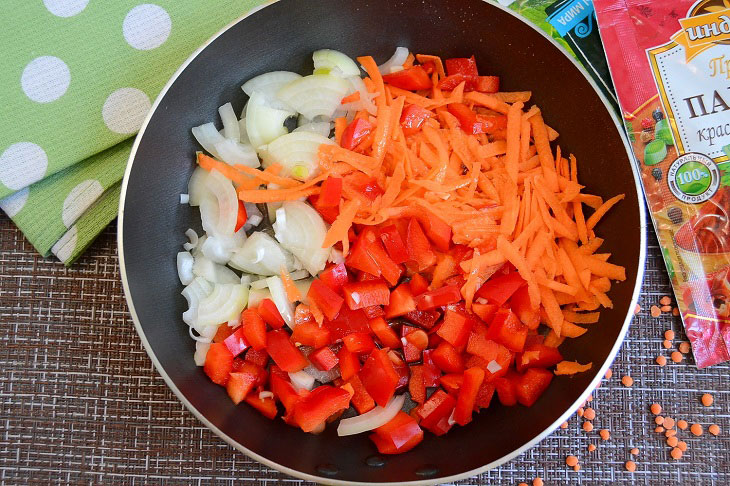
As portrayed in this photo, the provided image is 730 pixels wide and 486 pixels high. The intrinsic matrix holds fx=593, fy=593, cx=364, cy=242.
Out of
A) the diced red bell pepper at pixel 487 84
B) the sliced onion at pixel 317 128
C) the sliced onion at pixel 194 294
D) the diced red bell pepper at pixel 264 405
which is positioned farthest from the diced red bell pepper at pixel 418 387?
the diced red bell pepper at pixel 487 84

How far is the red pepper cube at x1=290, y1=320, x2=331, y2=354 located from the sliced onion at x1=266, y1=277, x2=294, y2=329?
3cm

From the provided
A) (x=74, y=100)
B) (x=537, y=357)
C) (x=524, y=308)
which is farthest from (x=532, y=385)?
(x=74, y=100)

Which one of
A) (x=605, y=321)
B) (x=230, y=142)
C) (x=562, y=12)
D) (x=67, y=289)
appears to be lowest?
(x=605, y=321)

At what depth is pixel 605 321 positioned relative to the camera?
1.45m

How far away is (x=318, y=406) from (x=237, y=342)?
26cm

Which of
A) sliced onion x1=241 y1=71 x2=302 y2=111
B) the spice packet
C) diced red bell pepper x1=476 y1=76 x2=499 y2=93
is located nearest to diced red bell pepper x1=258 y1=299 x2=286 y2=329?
sliced onion x1=241 y1=71 x2=302 y2=111

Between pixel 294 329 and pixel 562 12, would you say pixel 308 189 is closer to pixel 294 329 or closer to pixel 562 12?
pixel 294 329

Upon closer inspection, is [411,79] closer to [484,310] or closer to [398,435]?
[484,310]

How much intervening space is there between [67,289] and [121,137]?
0.45 meters

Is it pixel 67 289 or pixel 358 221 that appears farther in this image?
pixel 67 289

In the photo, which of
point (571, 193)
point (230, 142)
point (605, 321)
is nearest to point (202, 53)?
point (230, 142)

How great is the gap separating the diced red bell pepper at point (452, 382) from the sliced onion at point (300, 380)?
1.09 feet

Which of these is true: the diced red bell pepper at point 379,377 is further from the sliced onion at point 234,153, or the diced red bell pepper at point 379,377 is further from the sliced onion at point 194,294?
the sliced onion at point 234,153

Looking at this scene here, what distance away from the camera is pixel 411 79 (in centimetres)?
160
